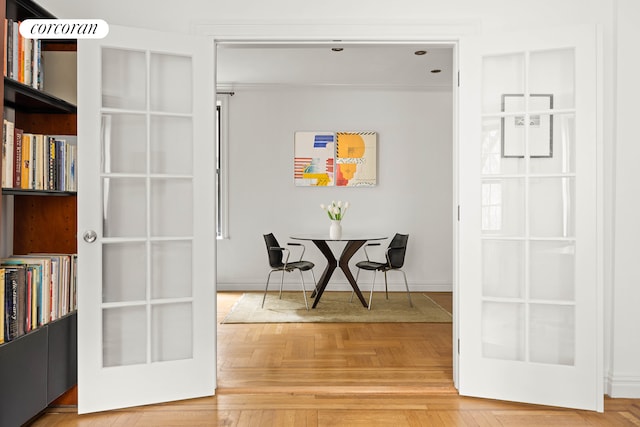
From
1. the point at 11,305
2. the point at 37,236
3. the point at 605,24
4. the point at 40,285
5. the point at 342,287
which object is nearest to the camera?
the point at 11,305

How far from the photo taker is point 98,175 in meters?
2.70

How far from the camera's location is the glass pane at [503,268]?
2.88 m

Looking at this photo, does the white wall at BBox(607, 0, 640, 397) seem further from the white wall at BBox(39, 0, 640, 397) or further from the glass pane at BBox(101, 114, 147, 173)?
the glass pane at BBox(101, 114, 147, 173)

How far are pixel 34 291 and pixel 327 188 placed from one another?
14.7 ft

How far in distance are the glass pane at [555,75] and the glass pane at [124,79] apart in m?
2.31

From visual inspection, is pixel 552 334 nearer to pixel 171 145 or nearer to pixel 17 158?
pixel 171 145

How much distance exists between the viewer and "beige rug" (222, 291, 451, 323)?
16.0 feet

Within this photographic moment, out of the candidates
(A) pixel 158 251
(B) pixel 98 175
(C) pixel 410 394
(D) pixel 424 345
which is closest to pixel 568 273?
(C) pixel 410 394

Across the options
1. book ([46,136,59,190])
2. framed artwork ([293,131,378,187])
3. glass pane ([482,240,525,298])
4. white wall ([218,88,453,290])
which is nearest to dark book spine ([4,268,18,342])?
book ([46,136,59,190])

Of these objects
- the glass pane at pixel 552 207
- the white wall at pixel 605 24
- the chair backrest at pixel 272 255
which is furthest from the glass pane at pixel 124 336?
the chair backrest at pixel 272 255

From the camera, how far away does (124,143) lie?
2797 mm

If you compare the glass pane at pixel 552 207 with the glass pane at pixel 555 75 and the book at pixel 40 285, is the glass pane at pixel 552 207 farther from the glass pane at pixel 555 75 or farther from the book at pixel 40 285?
the book at pixel 40 285

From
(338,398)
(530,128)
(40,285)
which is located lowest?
(338,398)

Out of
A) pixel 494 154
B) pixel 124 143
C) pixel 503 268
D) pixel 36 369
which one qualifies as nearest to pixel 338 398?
pixel 503 268
